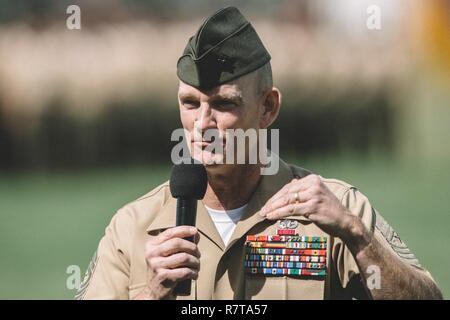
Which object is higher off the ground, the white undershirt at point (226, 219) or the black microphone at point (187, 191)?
the black microphone at point (187, 191)

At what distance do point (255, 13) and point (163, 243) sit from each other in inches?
66.1

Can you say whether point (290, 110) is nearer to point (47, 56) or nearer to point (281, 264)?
point (47, 56)

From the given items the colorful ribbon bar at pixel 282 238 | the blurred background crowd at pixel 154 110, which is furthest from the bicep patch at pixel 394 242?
the blurred background crowd at pixel 154 110

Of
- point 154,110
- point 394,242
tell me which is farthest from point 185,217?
point 154,110

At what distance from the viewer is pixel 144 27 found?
3.84 metres

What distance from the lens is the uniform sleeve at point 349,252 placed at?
8.17 feet

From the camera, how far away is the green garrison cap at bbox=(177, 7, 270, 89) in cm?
251

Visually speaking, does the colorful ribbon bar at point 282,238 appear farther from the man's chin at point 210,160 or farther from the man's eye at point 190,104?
the man's eye at point 190,104

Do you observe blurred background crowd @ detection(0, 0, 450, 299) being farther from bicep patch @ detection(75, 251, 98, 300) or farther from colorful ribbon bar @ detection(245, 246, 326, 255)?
colorful ribbon bar @ detection(245, 246, 326, 255)

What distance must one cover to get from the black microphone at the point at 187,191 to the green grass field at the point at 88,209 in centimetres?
113

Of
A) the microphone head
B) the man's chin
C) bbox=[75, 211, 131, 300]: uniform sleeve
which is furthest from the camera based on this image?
bbox=[75, 211, 131, 300]: uniform sleeve

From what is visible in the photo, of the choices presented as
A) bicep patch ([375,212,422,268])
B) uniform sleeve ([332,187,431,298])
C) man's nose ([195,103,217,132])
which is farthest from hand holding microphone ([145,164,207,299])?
bicep patch ([375,212,422,268])

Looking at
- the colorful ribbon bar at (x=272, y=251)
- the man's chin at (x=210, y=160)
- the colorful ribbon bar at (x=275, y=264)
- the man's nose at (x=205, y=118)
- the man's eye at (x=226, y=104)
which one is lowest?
the colorful ribbon bar at (x=275, y=264)

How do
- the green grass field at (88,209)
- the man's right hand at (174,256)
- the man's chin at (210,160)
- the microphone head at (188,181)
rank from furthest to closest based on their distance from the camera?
the green grass field at (88,209) < the man's chin at (210,160) < the microphone head at (188,181) < the man's right hand at (174,256)
